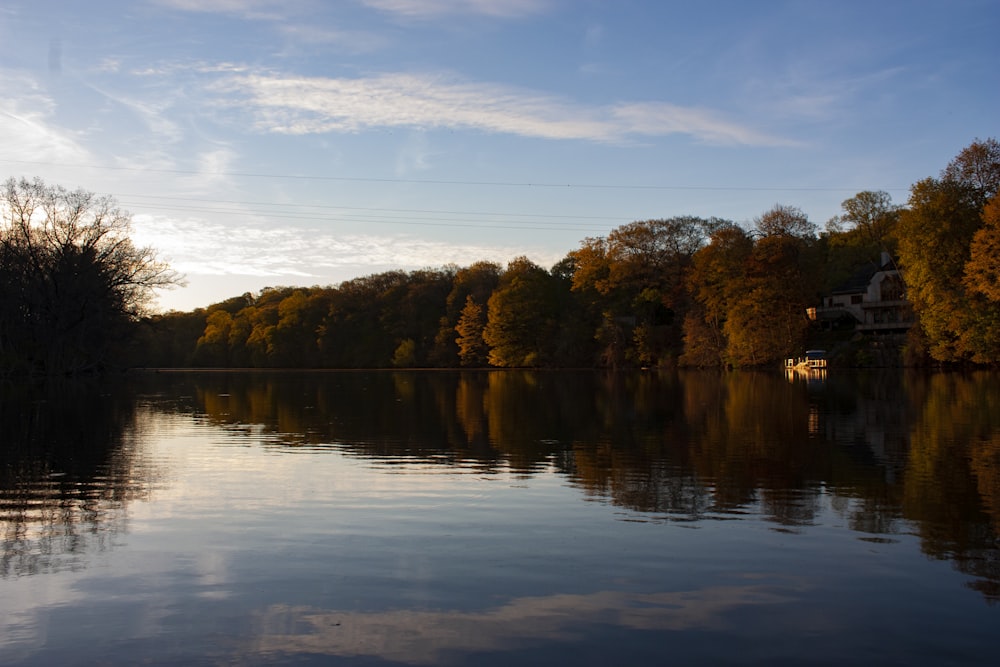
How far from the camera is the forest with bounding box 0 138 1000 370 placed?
231 feet

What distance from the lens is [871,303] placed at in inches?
3812

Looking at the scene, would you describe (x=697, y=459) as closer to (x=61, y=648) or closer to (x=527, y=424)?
(x=527, y=424)

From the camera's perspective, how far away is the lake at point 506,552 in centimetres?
703

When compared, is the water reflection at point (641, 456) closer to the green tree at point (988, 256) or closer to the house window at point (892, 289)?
the green tree at point (988, 256)

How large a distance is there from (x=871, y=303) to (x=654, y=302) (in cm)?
2640

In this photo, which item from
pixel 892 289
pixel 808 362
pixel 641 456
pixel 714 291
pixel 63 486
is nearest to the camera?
pixel 63 486

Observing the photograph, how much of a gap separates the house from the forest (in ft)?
7.73

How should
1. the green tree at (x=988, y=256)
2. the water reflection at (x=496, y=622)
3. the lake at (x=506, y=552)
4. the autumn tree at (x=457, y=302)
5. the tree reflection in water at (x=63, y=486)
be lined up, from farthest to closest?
the autumn tree at (x=457, y=302) → the green tree at (x=988, y=256) → the tree reflection in water at (x=63, y=486) → the lake at (x=506, y=552) → the water reflection at (x=496, y=622)

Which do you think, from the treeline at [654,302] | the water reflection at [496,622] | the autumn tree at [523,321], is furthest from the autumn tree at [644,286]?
the water reflection at [496,622]

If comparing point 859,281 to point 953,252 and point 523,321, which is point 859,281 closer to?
point 953,252

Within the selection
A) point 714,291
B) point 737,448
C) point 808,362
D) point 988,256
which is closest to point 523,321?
point 714,291

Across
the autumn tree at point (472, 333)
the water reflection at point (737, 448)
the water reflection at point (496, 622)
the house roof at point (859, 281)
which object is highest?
the house roof at point (859, 281)

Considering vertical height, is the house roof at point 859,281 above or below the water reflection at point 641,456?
above

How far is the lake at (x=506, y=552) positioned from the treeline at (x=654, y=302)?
179 ft
